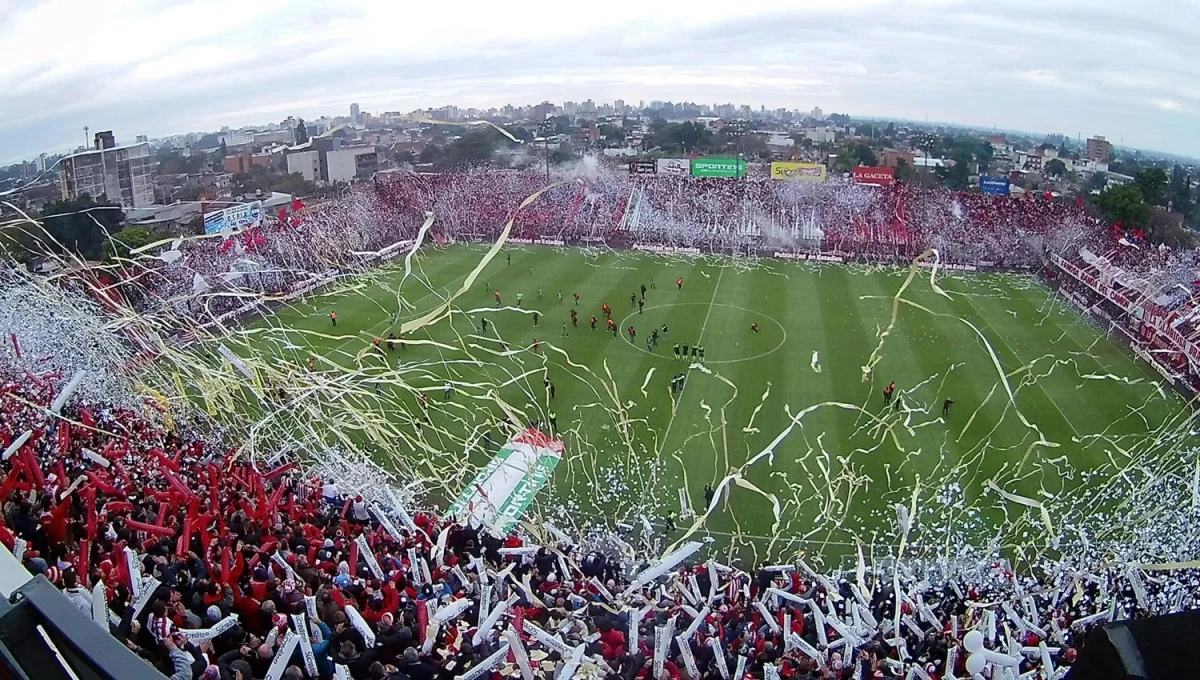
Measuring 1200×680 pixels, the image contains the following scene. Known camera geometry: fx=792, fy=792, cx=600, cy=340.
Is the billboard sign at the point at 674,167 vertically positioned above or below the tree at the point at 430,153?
below

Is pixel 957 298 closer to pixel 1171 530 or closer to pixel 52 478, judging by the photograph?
pixel 1171 530

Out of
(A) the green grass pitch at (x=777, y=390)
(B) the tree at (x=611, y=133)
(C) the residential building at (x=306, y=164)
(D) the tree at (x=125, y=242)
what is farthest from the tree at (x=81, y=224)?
(B) the tree at (x=611, y=133)

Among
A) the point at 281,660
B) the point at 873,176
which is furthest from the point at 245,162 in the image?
the point at 281,660

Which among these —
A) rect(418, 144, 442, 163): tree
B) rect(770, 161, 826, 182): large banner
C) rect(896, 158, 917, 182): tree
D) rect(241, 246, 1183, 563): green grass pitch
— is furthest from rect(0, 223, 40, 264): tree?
rect(896, 158, 917, 182): tree

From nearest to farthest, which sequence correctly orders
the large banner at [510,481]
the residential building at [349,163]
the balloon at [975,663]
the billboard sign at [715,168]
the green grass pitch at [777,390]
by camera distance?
the balloon at [975,663]
the large banner at [510,481]
the green grass pitch at [777,390]
the billboard sign at [715,168]
the residential building at [349,163]

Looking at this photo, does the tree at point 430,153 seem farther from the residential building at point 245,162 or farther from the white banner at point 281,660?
the white banner at point 281,660

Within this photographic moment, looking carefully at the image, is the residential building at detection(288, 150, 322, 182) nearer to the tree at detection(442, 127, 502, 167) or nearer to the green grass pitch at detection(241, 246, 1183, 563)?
the tree at detection(442, 127, 502, 167)
